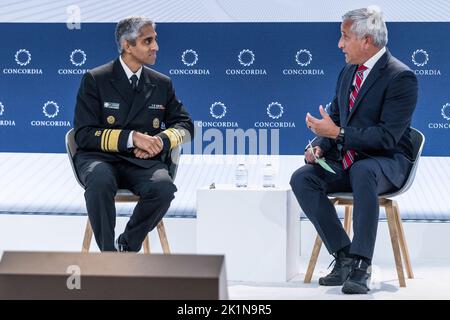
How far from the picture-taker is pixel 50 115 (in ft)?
17.7

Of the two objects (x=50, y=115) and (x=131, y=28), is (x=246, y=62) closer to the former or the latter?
(x=131, y=28)

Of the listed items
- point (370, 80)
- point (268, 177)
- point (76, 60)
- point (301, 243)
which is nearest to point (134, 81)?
→ point (268, 177)

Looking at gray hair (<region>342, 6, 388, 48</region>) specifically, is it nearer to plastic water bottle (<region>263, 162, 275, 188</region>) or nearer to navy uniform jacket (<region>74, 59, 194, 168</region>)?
plastic water bottle (<region>263, 162, 275, 188</region>)

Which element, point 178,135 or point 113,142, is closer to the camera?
point 113,142

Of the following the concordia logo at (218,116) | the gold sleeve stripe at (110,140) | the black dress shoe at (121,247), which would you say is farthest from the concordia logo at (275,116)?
the black dress shoe at (121,247)

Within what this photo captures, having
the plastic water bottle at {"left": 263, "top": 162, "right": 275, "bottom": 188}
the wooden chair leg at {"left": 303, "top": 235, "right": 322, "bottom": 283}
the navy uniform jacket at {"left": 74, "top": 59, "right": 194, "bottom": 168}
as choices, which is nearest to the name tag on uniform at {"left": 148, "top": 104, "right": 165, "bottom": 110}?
the navy uniform jacket at {"left": 74, "top": 59, "right": 194, "bottom": 168}

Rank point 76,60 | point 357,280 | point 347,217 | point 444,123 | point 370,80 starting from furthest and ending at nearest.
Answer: point 76,60 < point 444,123 < point 347,217 < point 370,80 < point 357,280

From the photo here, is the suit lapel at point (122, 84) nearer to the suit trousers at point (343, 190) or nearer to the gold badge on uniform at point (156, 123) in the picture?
the gold badge on uniform at point (156, 123)

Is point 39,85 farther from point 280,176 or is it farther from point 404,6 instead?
point 404,6

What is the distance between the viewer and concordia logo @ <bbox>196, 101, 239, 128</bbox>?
17.3 ft

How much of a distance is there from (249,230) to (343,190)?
0.54 metres

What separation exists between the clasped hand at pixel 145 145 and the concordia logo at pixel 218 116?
1073 mm

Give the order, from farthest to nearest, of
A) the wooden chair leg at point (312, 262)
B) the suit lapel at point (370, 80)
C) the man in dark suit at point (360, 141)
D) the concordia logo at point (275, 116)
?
the concordia logo at point (275, 116), the wooden chair leg at point (312, 262), the suit lapel at point (370, 80), the man in dark suit at point (360, 141)

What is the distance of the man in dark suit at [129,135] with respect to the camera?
406cm
